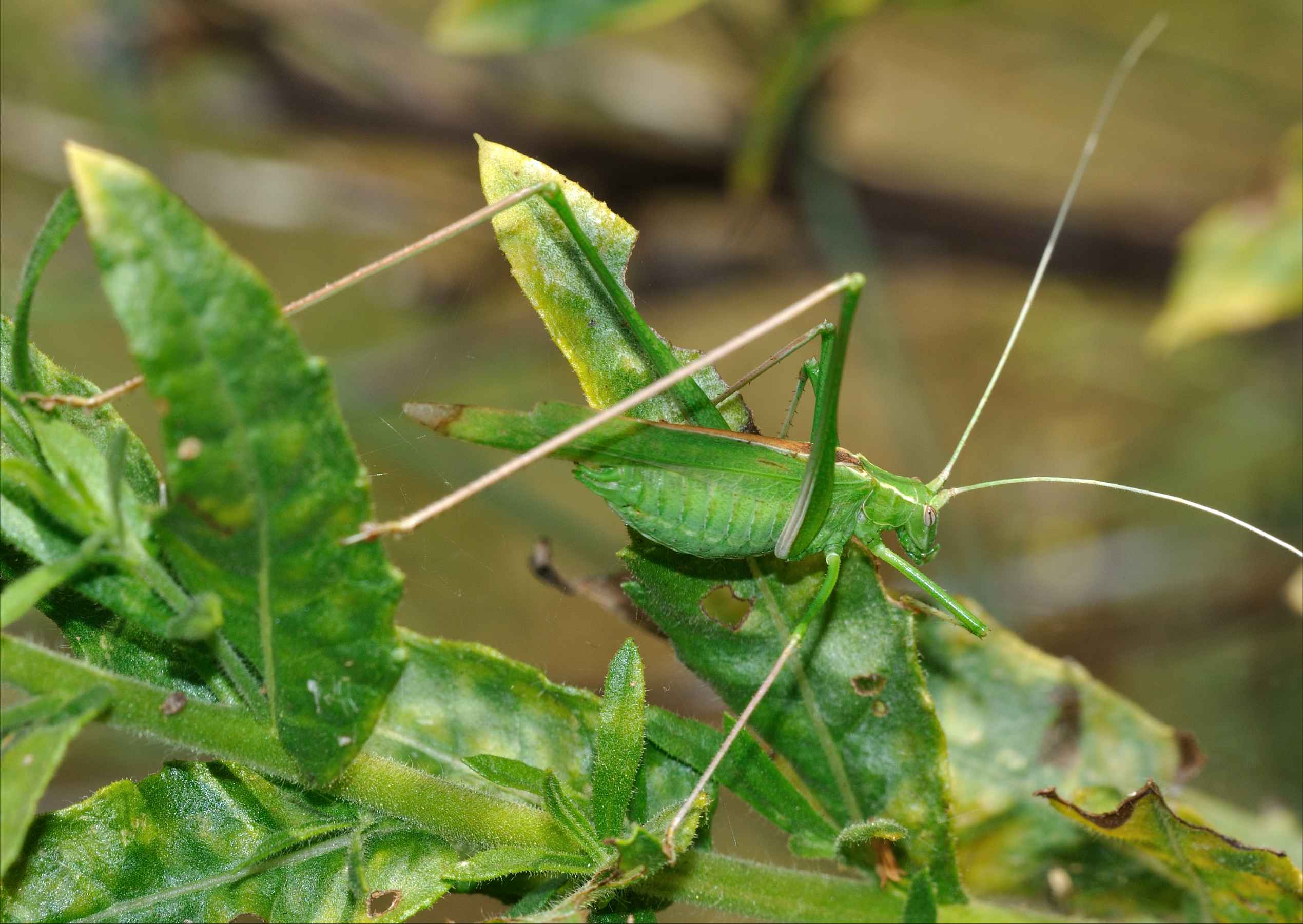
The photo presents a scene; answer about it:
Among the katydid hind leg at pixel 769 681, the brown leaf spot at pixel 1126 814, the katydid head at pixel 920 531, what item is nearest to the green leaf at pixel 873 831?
the katydid hind leg at pixel 769 681

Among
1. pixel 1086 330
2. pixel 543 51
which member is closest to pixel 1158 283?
pixel 1086 330

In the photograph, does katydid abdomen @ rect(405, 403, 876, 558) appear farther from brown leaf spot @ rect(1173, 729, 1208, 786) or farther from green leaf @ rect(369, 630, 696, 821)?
brown leaf spot @ rect(1173, 729, 1208, 786)

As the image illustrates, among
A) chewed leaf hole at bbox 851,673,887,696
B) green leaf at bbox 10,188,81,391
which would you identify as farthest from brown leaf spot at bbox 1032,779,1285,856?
green leaf at bbox 10,188,81,391

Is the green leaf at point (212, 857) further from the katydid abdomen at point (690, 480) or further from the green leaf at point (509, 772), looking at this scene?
the katydid abdomen at point (690, 480)

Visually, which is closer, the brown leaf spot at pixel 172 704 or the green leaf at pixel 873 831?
the brown leaf spot at pixel 172 704

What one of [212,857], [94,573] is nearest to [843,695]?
[212,857]

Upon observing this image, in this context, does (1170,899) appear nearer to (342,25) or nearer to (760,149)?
(760,149)
